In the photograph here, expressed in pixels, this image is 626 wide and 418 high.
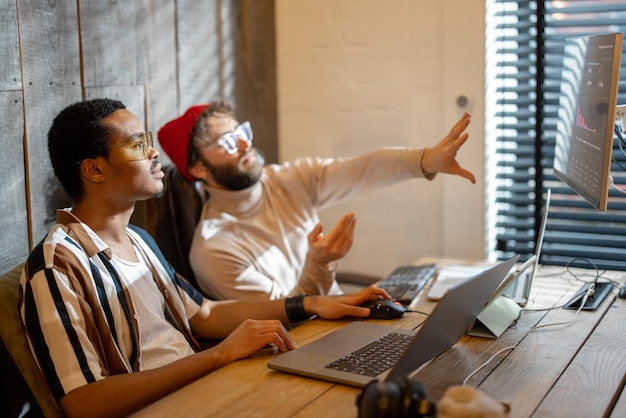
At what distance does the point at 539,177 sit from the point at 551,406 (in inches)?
66.4

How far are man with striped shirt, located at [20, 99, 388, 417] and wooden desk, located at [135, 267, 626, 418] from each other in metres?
0.14

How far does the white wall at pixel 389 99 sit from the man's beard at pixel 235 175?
28.6 inches

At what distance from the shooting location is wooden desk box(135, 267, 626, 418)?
1.44 meters

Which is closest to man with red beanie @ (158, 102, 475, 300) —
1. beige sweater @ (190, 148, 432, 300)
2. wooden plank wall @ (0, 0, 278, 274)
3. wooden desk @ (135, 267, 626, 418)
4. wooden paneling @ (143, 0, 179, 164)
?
beige sweater @ (190, 148, 432, 300)

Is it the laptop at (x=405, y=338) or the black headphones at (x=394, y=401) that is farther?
the laptop at (x=405, y=338)

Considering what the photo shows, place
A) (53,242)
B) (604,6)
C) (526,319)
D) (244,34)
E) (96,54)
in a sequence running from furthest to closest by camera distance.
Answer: (244,34)
(604,6)
(96,54)
(526,319)
(53,242)

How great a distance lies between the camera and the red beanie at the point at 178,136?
2.60 m

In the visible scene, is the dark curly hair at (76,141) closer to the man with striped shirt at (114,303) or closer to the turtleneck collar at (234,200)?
the man with striped shirt at (114,303)

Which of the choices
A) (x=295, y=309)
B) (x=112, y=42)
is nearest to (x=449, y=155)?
(x=295, y=309)

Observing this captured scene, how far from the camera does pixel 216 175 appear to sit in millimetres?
2625

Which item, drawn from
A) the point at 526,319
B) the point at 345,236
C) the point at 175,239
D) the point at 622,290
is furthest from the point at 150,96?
the point at 622,290

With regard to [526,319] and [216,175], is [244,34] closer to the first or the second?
[216,175]

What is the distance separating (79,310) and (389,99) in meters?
1.81

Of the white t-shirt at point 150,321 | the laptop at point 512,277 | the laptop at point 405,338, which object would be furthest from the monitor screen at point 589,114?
the white t-shirt at point 150,321
